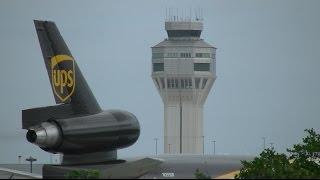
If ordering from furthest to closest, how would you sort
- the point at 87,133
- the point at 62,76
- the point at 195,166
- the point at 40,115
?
the point at 195,166 < the point at 62,76 < the point at 40,115 < the point at 87,133

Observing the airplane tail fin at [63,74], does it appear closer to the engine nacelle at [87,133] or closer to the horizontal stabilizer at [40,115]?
the horizontal stabilizer at [40,115]

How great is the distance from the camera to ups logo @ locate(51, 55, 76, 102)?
8469 cm

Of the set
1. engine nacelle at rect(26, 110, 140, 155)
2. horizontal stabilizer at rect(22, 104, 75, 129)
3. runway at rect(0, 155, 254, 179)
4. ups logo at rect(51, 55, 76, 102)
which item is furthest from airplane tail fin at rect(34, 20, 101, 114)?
runway at rect(0, 155, 254, 179)

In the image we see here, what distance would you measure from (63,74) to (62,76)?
0.50ft

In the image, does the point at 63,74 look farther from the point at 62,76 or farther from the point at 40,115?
the point at 40,115

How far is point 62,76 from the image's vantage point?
8512 cm

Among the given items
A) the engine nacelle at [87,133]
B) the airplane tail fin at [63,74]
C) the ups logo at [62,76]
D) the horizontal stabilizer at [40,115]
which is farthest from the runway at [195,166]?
the engine nacelle at [87,133]

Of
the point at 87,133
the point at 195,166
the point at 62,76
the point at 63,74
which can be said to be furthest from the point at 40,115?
the point at 195,166

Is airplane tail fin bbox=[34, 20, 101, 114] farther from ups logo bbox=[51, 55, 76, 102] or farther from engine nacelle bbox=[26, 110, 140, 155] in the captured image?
engine nacelle bbox=[26, 110, 140, 155]

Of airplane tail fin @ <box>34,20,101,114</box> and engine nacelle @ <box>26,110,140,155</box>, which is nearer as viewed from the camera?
engine nacelle @ <box>26,110,140,155</box>

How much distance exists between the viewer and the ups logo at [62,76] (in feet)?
278

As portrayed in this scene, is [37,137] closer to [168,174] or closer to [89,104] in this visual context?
[89,104]

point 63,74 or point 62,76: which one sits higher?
point 63,74

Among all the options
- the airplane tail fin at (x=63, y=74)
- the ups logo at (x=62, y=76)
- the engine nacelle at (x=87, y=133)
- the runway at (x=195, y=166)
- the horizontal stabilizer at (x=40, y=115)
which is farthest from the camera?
the runway at (x=195, y=166)
